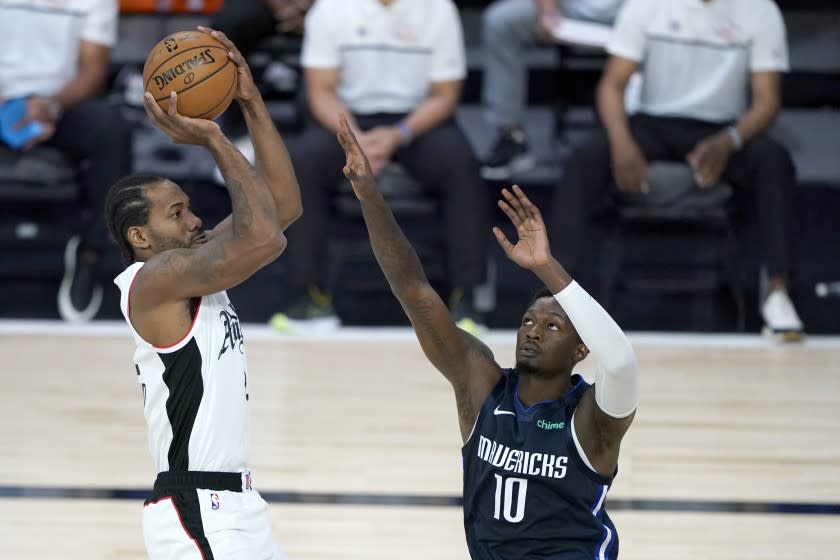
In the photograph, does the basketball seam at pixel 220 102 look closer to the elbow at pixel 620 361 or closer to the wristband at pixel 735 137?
the elbow at pixel 620 361

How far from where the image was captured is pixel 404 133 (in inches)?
280

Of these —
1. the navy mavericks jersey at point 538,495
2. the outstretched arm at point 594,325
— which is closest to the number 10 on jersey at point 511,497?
the navy mavericks jersey at point 538,495

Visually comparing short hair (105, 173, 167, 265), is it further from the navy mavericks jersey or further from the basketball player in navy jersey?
the navy mavericks jersey

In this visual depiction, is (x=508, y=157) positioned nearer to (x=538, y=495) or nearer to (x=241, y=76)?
(x=241, y=76)

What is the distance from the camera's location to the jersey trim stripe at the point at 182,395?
10.9ft

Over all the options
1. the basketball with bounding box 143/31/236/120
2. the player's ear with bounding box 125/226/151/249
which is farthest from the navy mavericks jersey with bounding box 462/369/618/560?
the basketball with bounding box 143/31/236/120

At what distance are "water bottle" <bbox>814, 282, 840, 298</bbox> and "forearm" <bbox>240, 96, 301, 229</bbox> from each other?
4.55m

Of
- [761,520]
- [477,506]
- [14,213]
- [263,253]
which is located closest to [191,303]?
[263,253]

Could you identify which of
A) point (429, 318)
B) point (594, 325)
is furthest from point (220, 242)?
point (594, 325)

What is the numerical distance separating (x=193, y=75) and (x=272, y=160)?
0.30 metres

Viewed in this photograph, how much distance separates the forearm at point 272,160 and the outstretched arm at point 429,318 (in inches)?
8.7

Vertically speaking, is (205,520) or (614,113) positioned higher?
(205,520)

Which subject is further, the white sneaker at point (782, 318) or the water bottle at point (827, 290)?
the water bottle at point (827, 290)

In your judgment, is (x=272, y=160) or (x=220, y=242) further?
(x=272, y=160)
